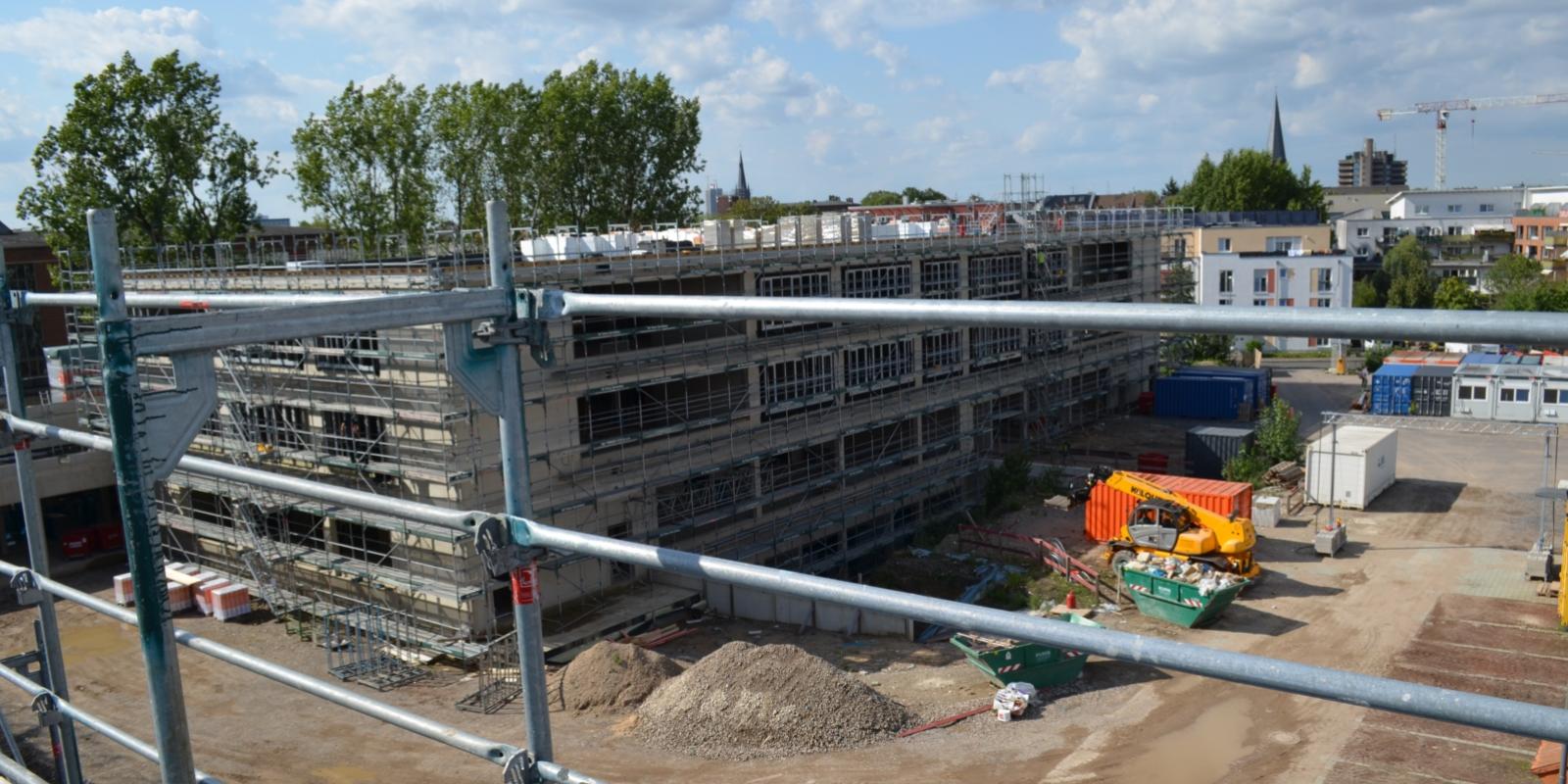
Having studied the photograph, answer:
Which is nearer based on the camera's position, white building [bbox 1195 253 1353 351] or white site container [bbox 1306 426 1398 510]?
white site container [bbox 1306 426 1398 510]

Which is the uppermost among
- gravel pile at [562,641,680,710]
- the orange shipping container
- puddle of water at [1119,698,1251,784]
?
the orange shipping container

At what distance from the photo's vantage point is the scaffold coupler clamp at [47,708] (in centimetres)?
558

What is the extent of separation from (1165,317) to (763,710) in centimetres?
1463

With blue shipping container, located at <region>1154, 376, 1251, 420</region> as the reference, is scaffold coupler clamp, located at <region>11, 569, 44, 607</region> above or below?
above

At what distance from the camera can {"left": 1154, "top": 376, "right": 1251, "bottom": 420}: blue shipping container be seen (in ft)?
133

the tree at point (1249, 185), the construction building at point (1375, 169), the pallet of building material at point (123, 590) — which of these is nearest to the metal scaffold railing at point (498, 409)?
the pallet of building material at point (123, 590)

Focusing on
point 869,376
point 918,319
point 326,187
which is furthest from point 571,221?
point 918,319

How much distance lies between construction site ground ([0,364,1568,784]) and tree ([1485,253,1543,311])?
32.7 m

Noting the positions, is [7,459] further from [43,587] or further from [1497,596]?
[1497,596]

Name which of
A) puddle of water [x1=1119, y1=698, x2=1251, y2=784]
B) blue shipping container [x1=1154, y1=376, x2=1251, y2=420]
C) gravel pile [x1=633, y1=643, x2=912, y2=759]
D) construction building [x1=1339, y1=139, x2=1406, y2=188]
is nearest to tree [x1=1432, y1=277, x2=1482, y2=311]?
blue shipping container [x1=1154, y1=376, x2=1251, y2=420]

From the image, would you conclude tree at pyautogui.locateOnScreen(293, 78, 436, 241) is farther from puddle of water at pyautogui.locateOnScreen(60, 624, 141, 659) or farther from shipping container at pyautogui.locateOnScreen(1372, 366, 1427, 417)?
shipping container at pyautogui.locateOnScreen(1372, 366, 1427, 417)

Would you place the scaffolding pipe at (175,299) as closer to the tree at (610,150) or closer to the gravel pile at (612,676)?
the gravel pile at (612,676)

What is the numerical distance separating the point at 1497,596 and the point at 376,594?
2056cm

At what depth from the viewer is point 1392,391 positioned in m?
39.8
